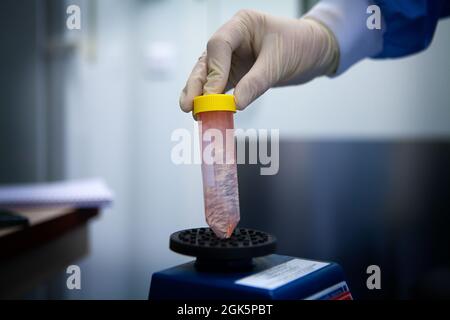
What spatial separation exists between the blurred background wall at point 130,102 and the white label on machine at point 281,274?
0.81 metres

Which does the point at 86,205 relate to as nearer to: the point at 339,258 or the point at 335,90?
the point at 339,258

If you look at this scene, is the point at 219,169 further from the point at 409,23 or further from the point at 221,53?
the point at 409,23

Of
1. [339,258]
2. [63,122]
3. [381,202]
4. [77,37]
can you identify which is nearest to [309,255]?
[339,258]

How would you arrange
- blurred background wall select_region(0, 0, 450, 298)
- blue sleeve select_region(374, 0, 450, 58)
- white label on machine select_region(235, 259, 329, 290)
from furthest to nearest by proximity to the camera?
blurred background wall select_region(0, 0, 450, 298) → blue sleeve select_region(374, 0, 450, 58) → white label on machine select_region(235, 259, 329, 290)

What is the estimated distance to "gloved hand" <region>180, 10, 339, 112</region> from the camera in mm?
557

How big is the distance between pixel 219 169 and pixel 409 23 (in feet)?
1.72

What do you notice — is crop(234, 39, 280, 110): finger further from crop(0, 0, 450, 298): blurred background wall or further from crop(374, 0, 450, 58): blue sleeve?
crop(0, 0, 450, 298): blurred background wall

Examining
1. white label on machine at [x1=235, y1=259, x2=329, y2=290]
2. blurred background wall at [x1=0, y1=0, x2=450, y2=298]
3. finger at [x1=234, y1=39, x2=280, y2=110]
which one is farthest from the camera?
blurred background wall at [x1=0, y1=0, x2=450, y2=298]

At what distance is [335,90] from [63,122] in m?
0.92

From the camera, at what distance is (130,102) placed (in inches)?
65.4

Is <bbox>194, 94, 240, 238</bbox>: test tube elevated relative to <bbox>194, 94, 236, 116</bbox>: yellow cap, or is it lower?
lower

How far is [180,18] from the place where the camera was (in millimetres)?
1573

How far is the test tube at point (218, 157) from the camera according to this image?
48 centimetres

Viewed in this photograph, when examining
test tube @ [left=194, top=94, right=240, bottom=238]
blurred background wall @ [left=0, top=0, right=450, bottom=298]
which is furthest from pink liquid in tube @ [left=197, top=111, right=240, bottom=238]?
blurred background wall @ [left=0, top=0, right=450, bottom=298]
